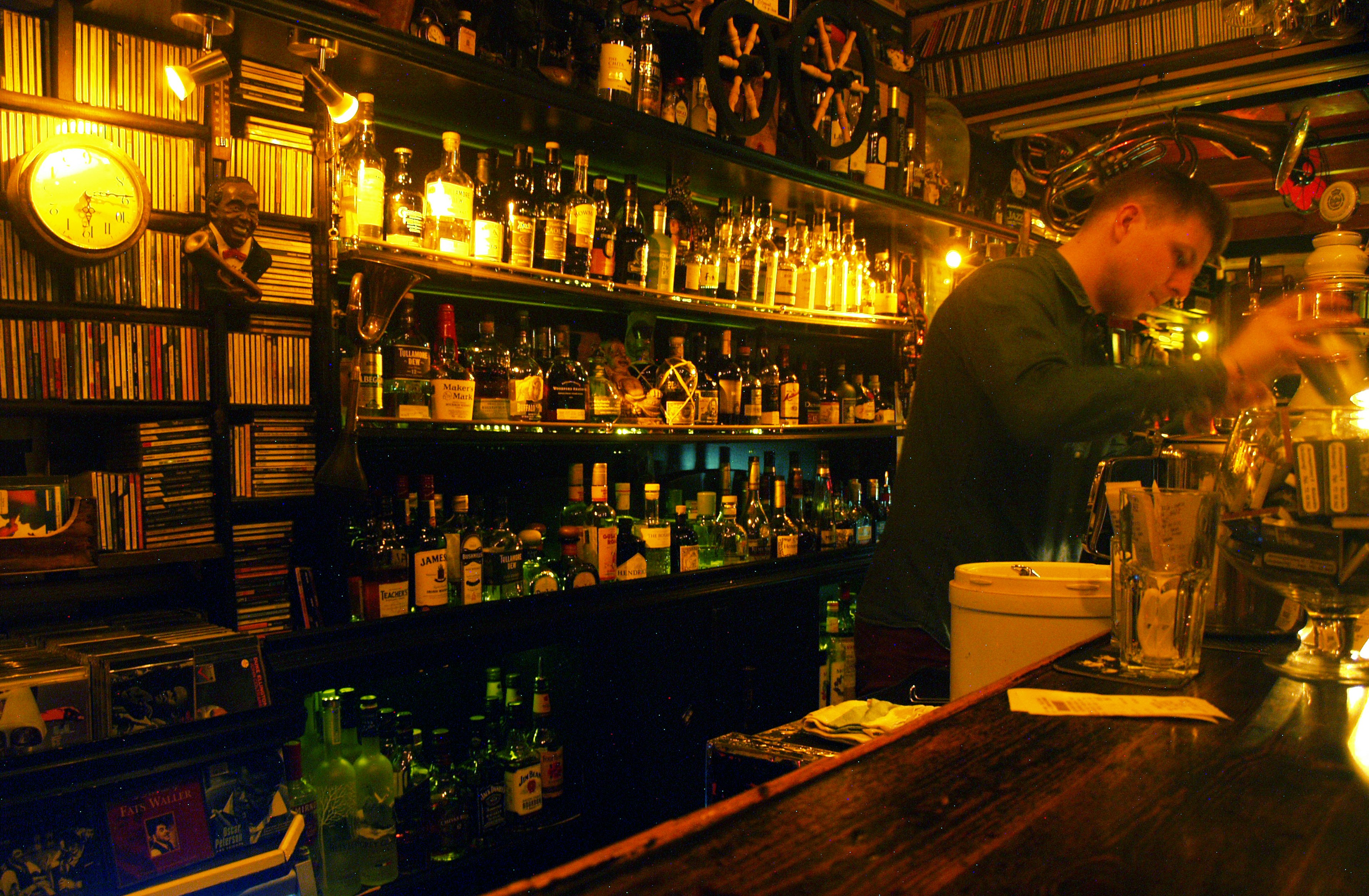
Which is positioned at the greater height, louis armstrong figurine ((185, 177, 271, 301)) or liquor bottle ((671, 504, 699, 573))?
louis armstrong figurine ((185, 177, 271, 301))

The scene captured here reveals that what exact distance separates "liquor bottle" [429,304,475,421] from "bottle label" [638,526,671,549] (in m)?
0.69

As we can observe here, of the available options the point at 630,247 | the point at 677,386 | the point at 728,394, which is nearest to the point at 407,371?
the point at 630,247

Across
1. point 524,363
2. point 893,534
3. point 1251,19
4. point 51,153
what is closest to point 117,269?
point 51,153

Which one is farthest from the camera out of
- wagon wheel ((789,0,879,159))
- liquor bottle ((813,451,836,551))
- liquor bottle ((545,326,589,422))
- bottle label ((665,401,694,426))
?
liquor bottle ((813,451,836,551))

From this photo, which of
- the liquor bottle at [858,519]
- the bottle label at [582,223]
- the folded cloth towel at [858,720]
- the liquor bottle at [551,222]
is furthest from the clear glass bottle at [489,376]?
the liquor bottle at [858,519]

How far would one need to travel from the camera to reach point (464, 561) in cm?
228

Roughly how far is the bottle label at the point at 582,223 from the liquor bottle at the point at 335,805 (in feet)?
4.54

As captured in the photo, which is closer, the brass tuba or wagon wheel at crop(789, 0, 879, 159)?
the brass tuba

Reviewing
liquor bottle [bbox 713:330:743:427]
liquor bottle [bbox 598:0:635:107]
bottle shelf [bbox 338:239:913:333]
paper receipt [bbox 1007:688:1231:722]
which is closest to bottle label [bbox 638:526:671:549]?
liquor bottle [bbox 713:330:743:427]

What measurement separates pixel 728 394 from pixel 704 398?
0.18 metres

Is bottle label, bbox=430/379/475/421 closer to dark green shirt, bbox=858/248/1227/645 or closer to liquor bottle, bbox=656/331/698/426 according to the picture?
liquor bottle, bbox=656/331/698/426

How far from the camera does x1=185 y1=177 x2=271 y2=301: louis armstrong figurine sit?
186 cm

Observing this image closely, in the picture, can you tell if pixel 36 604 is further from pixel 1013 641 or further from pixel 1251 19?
pixel 1251 19

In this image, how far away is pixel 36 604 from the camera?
6.05 feet
